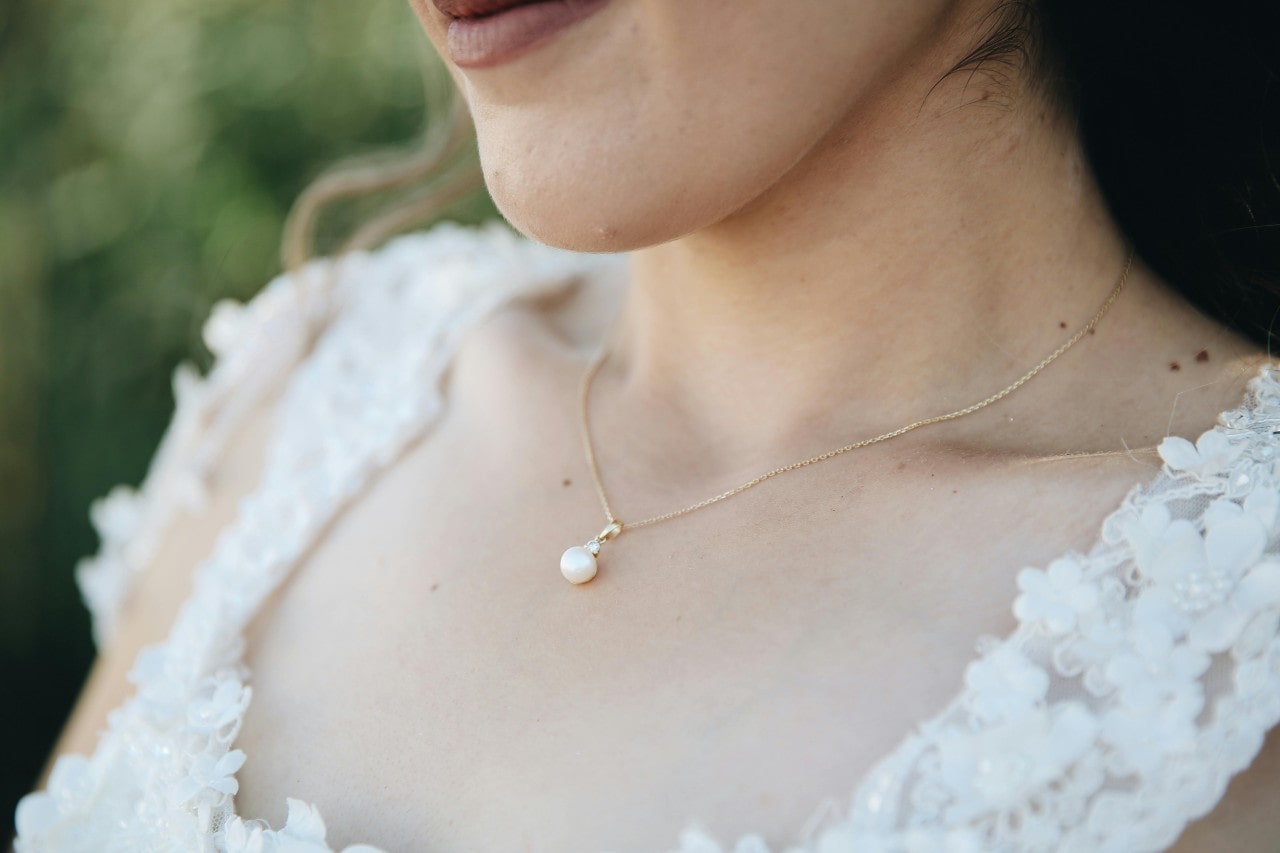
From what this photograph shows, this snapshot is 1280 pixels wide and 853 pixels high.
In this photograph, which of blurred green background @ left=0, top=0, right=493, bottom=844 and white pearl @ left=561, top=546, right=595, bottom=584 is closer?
white pearl @ left=561, top=546, right=595, bottom=584

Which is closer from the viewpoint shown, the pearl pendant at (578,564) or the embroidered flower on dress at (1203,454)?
the embroidered flower on dress at (1203,454)

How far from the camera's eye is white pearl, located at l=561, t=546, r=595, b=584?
1.20 metres

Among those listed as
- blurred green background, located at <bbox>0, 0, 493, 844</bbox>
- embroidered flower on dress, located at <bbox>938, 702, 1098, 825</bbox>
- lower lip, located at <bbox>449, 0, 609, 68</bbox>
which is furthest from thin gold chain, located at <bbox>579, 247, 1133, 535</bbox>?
blurred green background, located at <bbox>0, 0, 493, 844</bbox>

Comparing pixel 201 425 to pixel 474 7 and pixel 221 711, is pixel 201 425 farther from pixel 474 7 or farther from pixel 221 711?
pixel 474 7

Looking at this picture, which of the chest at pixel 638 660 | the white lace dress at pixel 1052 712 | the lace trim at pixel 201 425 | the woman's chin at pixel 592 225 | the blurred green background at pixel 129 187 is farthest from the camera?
the blurred green background at pixel 129 187

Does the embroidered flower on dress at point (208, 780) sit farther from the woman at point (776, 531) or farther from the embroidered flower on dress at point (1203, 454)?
the embroidered flower on dress at point (1203, 454)

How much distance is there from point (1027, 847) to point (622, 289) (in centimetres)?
118

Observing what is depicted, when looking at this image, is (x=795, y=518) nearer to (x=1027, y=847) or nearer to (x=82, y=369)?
(x=1027, y=847)

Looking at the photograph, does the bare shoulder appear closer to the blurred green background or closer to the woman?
the woman

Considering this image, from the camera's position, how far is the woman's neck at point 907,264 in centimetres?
120

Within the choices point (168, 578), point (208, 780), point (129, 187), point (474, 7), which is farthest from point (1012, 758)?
point (129, 187)

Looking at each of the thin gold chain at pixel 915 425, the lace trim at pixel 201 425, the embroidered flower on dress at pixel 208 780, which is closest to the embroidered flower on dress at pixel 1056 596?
the thin gold chain at pixel 915 425

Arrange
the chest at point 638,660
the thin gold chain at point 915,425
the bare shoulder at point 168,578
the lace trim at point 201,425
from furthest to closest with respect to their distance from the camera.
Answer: the lace trim at point 201,425 → the bare shoulder at point 168,578 → the thin gold chain at point 915,425 → the chest at point 638,660

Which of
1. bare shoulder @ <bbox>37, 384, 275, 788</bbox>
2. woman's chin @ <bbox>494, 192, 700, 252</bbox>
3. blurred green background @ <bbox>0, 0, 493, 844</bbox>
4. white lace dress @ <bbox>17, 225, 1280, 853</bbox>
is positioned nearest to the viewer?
white lace dress @ <bbox>17, 225, 1280, 853</bbox>
